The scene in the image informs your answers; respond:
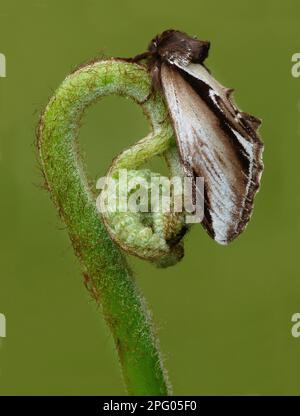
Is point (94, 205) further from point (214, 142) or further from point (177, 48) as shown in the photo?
point (177, 48)

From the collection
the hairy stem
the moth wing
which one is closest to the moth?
the moth wing

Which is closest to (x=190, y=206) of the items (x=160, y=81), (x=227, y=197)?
(x=227, y=197)

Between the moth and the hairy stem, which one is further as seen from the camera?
the hairy stem

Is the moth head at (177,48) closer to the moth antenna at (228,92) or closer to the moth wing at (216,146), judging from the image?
the moth wing at (216,146)

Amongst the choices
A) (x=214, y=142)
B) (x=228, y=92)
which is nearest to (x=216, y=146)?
(x=214, y=142)

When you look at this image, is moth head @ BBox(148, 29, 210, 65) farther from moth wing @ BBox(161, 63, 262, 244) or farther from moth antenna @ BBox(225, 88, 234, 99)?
moth antenna @ BBox(225, 88, 234, 99)

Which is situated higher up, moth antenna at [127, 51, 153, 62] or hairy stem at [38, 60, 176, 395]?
moth antenna at [127, 51, 153, 62]

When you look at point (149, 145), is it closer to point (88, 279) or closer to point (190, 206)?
point (190, 206)
